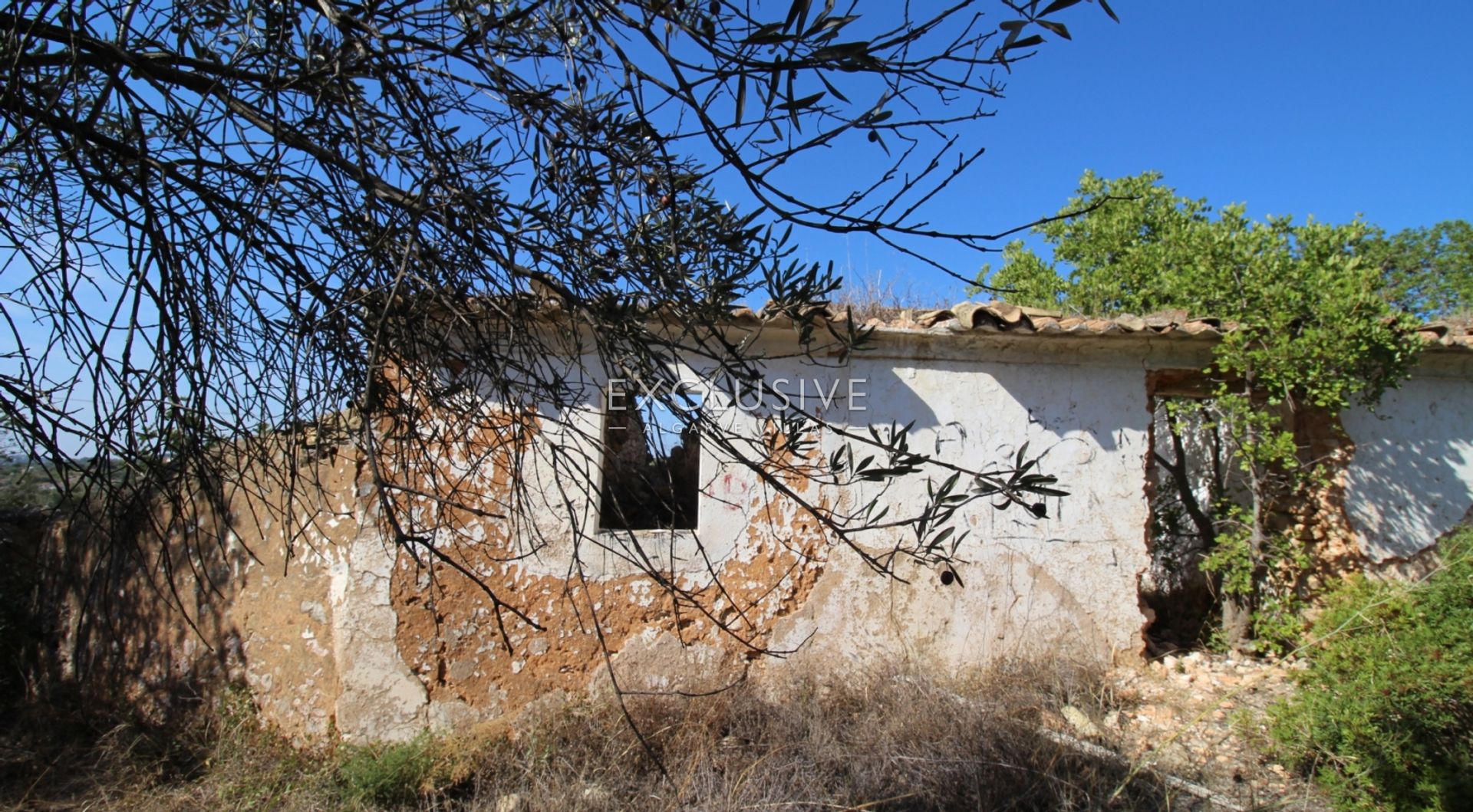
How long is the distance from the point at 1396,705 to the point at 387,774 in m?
4.76

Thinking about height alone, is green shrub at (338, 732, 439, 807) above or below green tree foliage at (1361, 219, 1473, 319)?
below

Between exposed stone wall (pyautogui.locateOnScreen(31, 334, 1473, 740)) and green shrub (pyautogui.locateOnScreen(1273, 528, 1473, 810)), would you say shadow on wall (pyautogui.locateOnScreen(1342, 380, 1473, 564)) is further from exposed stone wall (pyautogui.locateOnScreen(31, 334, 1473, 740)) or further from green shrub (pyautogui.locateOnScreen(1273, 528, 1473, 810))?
green shrub (pyautogui.locateOnScreen(1273, 528, 1473, 810))

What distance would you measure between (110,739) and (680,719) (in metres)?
3.40

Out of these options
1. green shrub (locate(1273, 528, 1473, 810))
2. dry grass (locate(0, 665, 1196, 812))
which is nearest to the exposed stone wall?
dry grass (locate(0, 665, 1196, 812))

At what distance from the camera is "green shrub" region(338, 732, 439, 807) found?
4.17 metres

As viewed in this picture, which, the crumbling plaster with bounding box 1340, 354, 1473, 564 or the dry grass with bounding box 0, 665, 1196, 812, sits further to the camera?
the crumbling plaster with bounding box 1340, 354, 1473, 564

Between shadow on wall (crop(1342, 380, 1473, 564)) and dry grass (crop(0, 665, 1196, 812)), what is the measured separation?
250 centimetres

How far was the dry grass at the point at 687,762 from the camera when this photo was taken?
395cm

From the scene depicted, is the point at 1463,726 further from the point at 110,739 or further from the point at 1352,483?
the point at 110,739

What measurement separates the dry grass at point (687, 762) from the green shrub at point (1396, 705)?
2.82ft

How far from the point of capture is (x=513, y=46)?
6.50ft

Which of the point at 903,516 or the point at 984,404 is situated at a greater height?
the point at 984,404

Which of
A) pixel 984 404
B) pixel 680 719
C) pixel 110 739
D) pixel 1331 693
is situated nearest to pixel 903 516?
pixel 984 404

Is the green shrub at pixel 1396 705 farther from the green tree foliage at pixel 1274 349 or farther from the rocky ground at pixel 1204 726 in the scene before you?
the green tree foliage at pixel 1274 349
